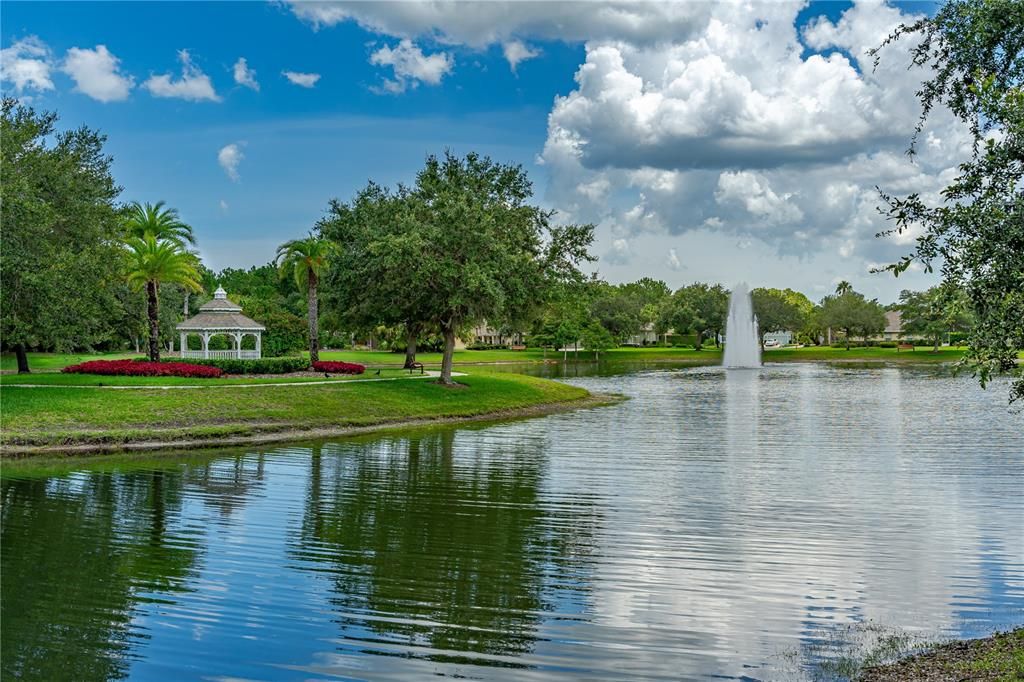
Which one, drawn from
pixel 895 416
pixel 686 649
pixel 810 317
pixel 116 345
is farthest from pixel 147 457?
pixel 810 317

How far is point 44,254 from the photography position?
3297cm

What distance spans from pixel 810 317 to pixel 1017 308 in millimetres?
160869

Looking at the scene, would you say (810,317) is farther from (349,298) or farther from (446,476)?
(446,476)

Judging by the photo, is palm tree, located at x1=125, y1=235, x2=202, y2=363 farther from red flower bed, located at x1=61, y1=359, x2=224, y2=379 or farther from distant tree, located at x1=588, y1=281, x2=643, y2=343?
distant tree, located at x1=588, y1=281, x2=643, y2=343

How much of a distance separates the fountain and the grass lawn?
A: 63.8 meters

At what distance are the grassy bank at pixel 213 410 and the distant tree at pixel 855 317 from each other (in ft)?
376

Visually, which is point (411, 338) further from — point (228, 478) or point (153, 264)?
point (228, 478)

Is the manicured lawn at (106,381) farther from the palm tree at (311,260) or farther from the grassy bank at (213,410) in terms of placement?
the palm tree at (311,260)

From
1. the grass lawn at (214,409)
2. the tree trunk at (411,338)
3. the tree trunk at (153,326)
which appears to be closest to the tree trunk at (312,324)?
the tree trunk at (411,338)

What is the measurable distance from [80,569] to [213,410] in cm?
1984

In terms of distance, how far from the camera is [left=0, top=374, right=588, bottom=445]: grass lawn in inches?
1114

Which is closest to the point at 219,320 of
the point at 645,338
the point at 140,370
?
the point at 140,370

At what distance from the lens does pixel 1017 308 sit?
8.87 m

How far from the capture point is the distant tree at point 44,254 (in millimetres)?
30469
